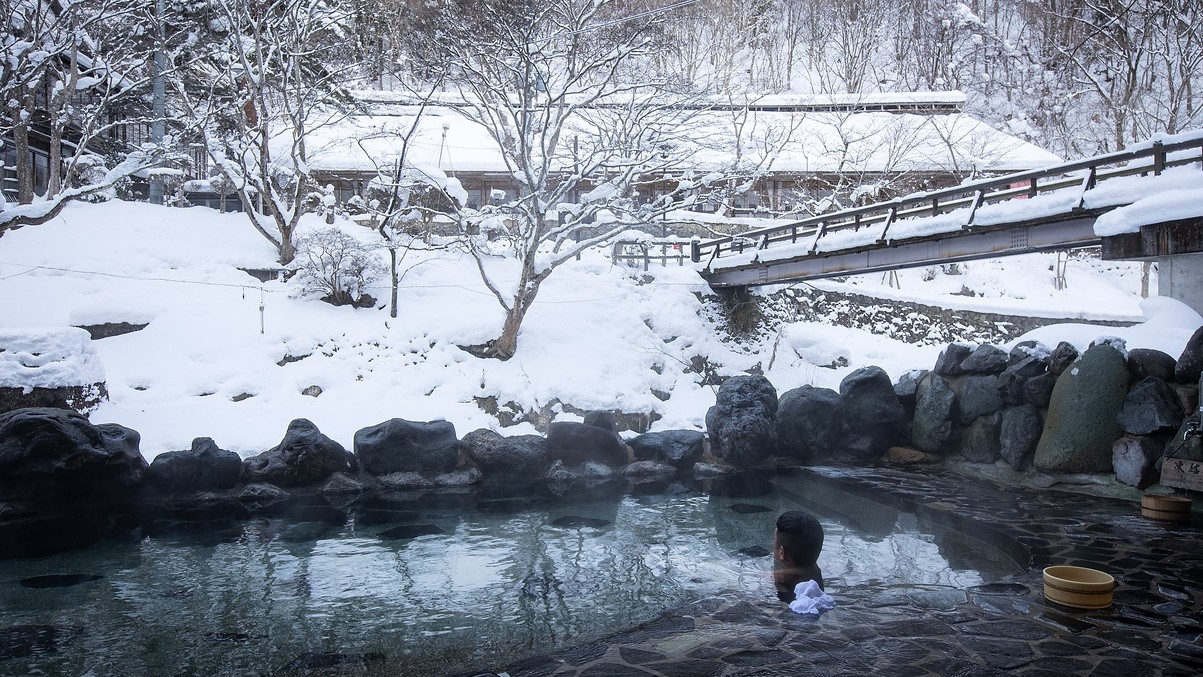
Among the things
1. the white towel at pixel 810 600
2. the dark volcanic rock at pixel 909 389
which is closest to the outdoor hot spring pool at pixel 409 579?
the white towel at pixel 810 600

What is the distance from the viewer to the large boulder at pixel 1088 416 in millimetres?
10234

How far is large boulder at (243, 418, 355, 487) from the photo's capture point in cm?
1098

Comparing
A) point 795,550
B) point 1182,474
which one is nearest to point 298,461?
point 795,550

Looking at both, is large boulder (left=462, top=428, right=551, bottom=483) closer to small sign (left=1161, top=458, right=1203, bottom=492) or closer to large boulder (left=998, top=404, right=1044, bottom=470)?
large boulder (left=998, top=404, right=1044, bottom=470)

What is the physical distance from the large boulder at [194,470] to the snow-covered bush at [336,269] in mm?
6874

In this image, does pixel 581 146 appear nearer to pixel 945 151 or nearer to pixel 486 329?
pixel 486 329

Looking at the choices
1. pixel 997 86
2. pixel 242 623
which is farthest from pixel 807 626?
pixel 997 86

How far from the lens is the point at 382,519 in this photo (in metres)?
9.60

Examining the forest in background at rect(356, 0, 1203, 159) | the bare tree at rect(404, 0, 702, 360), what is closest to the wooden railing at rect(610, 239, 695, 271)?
the bare tree at rect(404, 0, 702, 360)

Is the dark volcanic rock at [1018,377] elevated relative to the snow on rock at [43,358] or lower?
lower

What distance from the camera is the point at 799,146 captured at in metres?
28.3

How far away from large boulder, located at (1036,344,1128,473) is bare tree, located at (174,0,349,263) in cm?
1666

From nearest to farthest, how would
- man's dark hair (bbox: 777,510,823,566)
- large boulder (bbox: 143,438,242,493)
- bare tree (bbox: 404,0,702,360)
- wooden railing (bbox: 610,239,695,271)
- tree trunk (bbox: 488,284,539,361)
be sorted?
man's dark hair (bbox: 777,510,823,566) → large boulder (bbox: 143,438,242,493) → bare tree (bbox: 404,0,702,360) → tree trunk (bbox: 488,284,539,361) → wooden railing (bbox: 610,239,695,271)

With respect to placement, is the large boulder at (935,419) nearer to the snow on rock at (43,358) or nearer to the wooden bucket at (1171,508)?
the wooden bucket at (1171,508)
